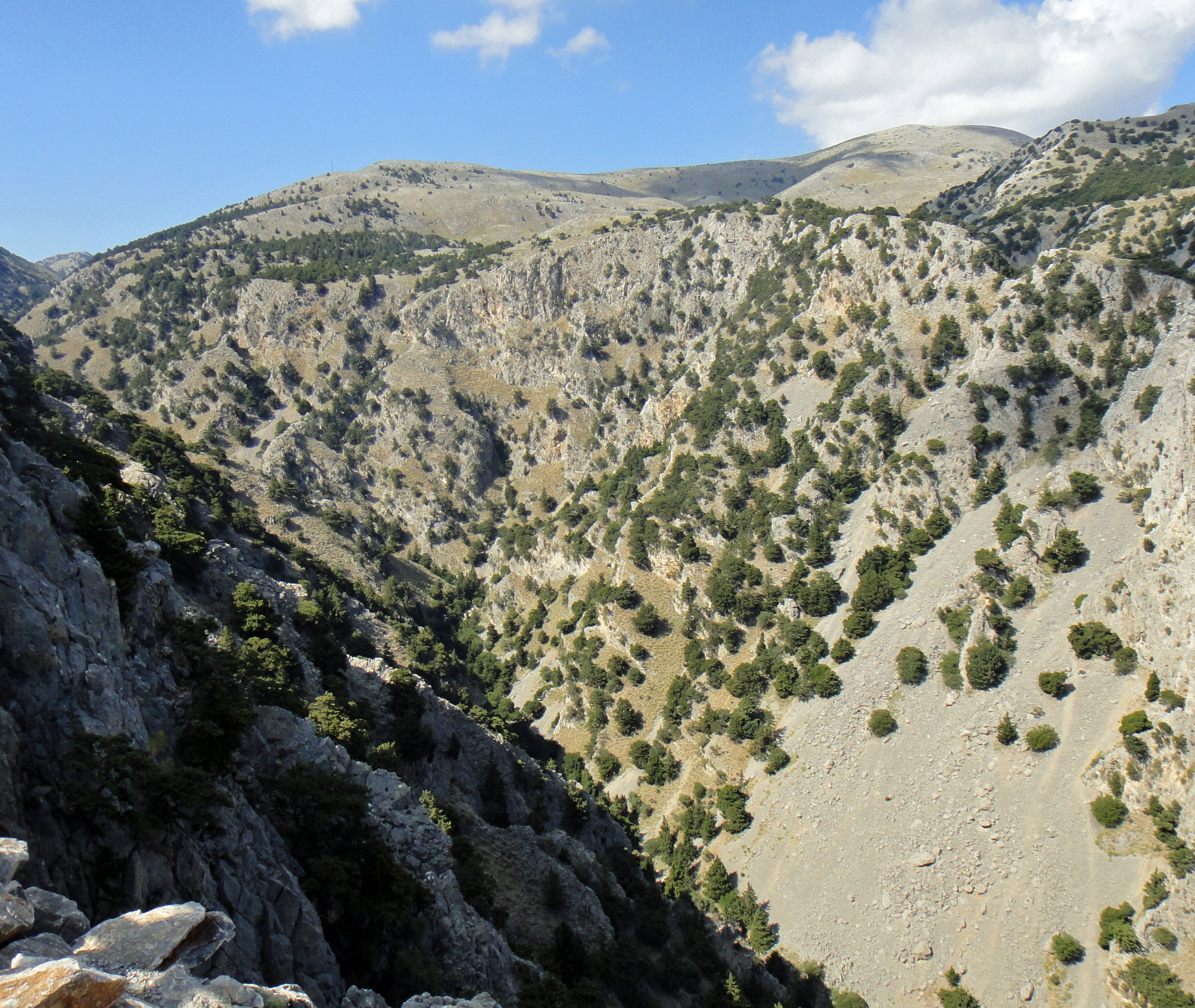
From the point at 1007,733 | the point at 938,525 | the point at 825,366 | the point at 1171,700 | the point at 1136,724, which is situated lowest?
the point at 1007,733

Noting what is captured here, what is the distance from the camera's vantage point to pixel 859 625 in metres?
63.0

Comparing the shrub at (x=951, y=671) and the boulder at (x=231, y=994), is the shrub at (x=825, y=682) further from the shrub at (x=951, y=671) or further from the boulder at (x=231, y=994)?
the boulder at (x=231, y=994)

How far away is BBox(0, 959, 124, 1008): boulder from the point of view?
7.97m

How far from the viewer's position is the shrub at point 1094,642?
2003 inches

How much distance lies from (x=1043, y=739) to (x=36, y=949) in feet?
193

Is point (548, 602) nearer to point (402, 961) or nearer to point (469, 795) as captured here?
point (469, 795)

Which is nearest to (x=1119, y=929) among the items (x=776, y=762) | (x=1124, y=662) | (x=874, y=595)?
(x=1124, y=662)

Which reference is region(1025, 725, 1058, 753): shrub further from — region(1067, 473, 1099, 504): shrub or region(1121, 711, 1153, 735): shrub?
region(1067, 473, 1099, 504): shrub

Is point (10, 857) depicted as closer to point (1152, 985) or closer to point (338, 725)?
point (338, 725)

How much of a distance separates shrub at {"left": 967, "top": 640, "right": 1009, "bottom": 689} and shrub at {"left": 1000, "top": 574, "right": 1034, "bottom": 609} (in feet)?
17.9

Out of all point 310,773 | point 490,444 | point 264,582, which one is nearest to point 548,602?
point 490,444

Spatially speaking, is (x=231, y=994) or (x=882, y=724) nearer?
(x=231, y=994)

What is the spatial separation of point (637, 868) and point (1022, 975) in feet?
87.9

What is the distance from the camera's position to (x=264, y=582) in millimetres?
49344
